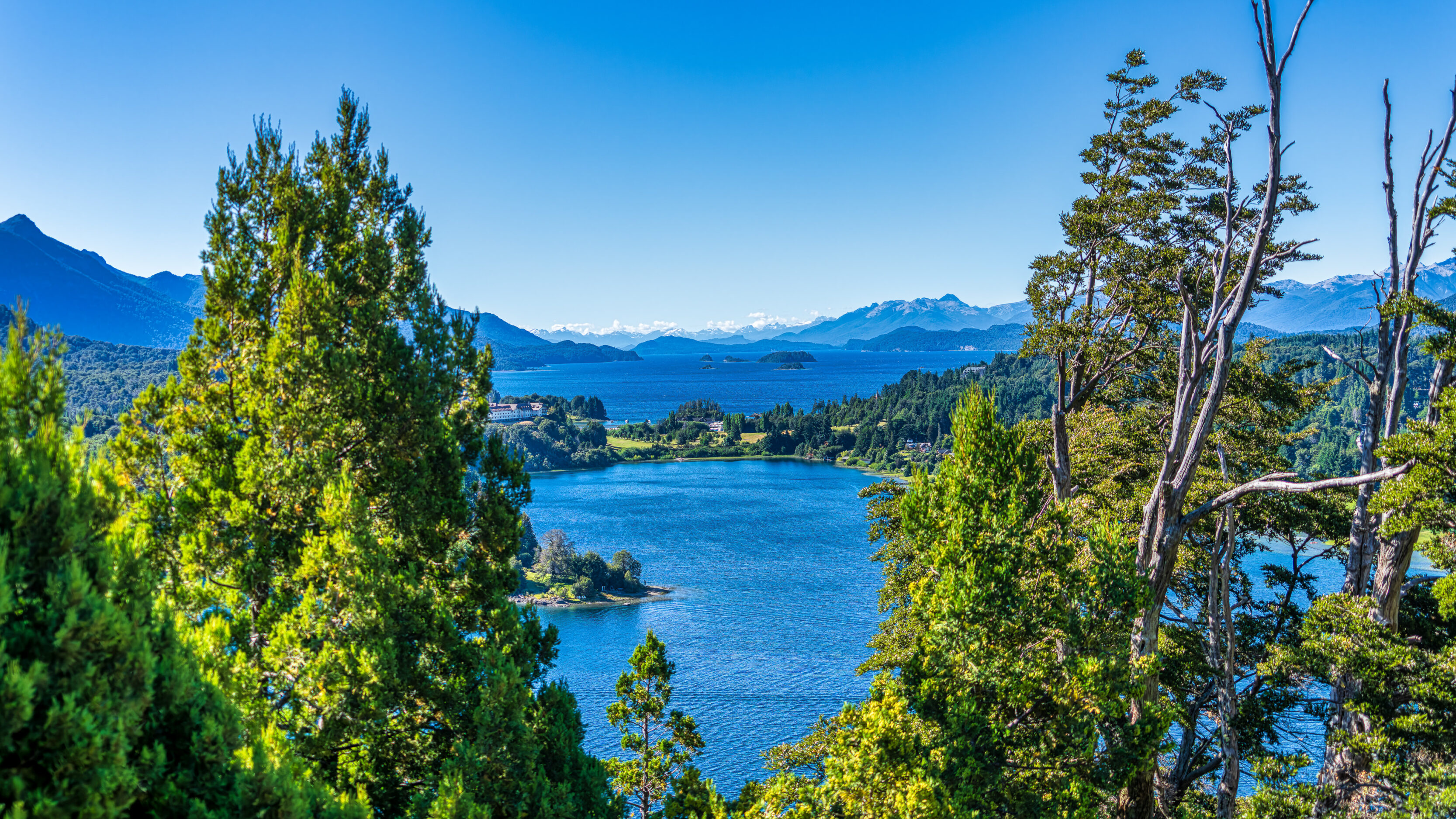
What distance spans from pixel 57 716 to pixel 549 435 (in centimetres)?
11413

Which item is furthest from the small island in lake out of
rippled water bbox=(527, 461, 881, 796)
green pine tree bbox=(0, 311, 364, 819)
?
green pine tree bbox=(0, 311, 364, 819)

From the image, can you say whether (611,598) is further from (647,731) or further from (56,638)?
(56,638)

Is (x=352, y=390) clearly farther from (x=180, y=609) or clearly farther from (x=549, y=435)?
(x=549, y=435)

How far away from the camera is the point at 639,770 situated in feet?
56.0

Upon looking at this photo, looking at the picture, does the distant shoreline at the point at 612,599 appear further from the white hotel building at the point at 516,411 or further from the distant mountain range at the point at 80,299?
the distant mountain range at the point at 80,299

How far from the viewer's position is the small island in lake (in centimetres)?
5206

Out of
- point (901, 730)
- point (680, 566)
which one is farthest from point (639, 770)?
point (680, 566)

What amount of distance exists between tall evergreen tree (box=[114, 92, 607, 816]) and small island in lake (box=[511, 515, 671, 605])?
137 feet

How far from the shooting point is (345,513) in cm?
789

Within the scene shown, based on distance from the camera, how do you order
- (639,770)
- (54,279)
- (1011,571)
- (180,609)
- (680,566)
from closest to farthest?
1. (180,609)
2. (1011,571)
3. (639,770)
4. (680,566)
5. (54,279)

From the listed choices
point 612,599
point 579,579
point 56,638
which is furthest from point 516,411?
point 56,638

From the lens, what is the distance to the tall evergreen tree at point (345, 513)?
Result: 25.5ft

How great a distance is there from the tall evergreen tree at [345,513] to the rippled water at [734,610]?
7.87 m

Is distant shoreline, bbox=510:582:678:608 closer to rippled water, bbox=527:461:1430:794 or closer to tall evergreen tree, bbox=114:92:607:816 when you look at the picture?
rippled water, bbox=527:461:1430:794
